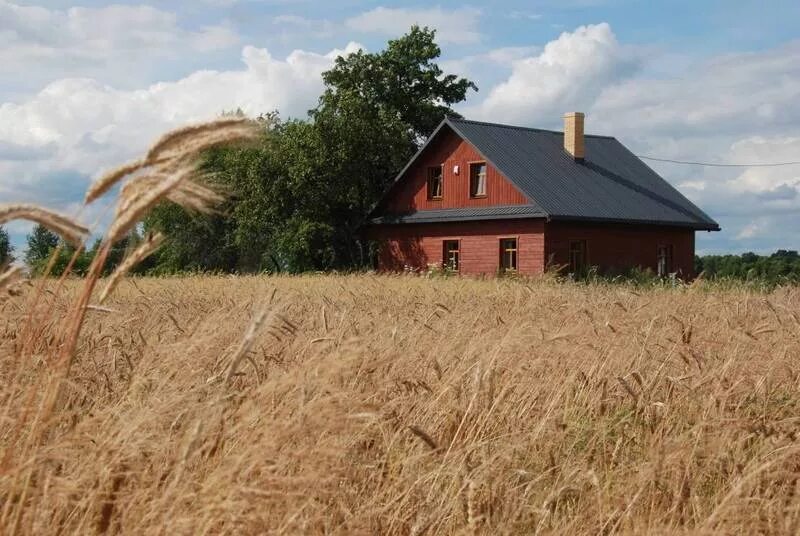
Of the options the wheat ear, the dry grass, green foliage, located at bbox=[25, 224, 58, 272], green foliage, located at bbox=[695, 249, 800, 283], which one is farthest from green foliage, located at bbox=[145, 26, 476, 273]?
the wheat ear

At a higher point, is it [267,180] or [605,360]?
[267,180]

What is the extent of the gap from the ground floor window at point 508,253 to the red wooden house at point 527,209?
0.11 feet

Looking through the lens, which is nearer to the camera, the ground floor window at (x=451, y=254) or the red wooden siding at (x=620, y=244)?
the red wooden siding at (x=620, y=244)

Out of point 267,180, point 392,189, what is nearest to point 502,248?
→ point 392,189

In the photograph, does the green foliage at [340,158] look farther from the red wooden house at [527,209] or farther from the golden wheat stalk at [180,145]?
the golden wheat stalk at [180,145]

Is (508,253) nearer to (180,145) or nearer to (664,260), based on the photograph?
(664,260)

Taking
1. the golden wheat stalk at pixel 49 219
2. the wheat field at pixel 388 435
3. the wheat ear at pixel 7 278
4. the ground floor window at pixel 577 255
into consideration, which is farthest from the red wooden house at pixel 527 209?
the golden wheat stalk at pixel 49 219

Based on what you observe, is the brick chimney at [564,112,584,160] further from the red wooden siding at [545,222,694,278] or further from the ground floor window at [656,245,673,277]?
the ground floor window at [656,245,673,277]

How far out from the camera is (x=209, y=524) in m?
2.33

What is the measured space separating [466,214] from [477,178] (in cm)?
165

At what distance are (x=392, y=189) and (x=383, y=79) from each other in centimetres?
641

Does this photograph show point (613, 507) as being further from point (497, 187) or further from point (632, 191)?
point (632, 191)

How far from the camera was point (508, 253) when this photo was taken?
32219 mm

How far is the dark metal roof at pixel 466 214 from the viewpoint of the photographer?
30859mm
